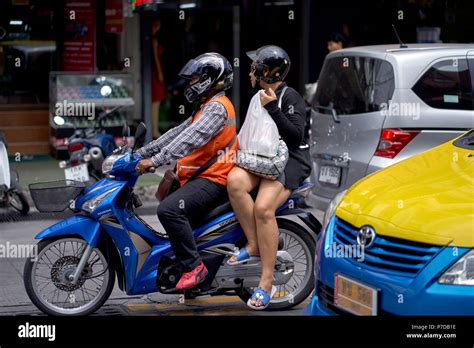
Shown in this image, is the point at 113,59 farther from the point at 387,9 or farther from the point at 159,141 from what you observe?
the point at 159,141

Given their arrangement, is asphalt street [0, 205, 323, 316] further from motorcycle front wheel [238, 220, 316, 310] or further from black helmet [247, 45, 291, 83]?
black helmet [247, 45, 291, 83]

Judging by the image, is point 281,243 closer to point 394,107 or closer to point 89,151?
point 394,107

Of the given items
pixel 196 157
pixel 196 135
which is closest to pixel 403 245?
pixel 196 135

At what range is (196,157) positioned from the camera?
23.1 feet

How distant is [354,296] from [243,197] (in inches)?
69.4

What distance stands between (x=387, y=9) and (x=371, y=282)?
39.6ft

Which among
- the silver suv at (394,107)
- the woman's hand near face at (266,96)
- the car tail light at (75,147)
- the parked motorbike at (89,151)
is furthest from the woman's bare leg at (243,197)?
the car tail light at (75,147)

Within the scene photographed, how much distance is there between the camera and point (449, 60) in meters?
9.20

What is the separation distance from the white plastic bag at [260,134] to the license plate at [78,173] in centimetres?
426

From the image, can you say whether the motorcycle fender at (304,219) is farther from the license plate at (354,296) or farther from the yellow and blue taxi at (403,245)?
the license plate at (354,296)

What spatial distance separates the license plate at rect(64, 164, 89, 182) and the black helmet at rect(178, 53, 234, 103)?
13.5 feet

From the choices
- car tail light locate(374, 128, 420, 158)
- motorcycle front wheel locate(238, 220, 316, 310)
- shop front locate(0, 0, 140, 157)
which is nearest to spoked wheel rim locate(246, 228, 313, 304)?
motorcycle front wheel locate(238, 220, 316, 310)
